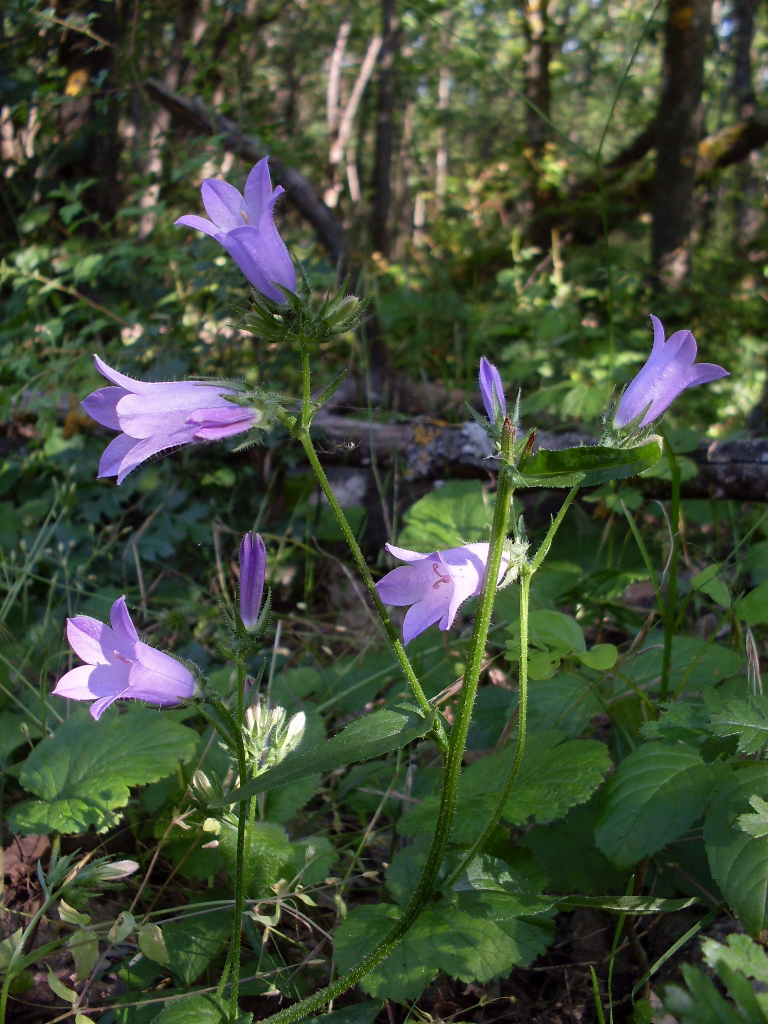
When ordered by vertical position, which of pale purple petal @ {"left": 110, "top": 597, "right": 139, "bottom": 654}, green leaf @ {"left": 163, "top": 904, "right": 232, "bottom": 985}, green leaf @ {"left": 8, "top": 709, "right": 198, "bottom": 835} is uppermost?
pale purple petal @ {"left": 110, "top": 597, "right": 139, "bottom": 654}

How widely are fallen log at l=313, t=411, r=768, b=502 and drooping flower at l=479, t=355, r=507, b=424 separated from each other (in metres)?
0.98

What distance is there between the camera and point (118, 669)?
51.5 inches

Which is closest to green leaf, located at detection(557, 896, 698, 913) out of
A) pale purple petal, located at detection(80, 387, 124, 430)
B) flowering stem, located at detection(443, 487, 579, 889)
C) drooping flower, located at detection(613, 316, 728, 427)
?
flowering stem, located at detection(443, 487, 579, 889)

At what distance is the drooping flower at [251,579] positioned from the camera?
49.9 inches

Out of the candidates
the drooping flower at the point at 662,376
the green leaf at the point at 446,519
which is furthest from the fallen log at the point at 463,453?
the drooping flower at the point at 662,376

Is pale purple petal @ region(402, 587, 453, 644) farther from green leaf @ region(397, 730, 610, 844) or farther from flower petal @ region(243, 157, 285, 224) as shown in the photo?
flower petal @ region(243, 157, 285, 224)

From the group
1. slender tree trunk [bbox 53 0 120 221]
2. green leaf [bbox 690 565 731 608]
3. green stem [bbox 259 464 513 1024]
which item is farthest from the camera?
slender tree trunk [bbox 53 0 120 221]

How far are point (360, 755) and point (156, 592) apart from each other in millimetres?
2254

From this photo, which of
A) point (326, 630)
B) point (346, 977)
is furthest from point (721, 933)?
point (326, 630)

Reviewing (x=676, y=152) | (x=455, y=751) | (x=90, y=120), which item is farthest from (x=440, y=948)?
(x=676, y=152)

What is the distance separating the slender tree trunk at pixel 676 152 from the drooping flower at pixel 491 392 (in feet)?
15.1

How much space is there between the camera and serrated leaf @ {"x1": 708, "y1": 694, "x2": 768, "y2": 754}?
1202 millimetres

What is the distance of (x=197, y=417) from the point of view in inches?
43.6

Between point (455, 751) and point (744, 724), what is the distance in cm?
48
